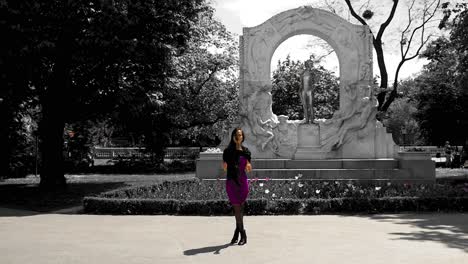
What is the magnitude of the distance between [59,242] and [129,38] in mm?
11298

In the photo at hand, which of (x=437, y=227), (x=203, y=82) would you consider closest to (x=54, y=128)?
(x=437, y=227)

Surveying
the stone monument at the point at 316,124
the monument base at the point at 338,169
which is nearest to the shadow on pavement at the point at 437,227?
the monument base at the point at 338,169

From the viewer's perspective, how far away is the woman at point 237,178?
29.1 feet

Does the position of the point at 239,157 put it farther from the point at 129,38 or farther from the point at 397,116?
the point at 397,116

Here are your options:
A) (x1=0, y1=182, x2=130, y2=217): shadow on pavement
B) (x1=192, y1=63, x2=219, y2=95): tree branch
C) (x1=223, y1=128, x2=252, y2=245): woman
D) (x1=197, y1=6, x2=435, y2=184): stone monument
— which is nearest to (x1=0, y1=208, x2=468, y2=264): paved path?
(x1=223, y1=128, x2=252, y2=245): woman

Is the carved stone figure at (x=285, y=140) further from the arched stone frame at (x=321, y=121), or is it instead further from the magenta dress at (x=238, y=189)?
the magenta dress at (x=238, y=189)

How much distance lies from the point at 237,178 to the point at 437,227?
461 centimetres

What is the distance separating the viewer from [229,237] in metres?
9.76

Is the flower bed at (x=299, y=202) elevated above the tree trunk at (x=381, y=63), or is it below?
below

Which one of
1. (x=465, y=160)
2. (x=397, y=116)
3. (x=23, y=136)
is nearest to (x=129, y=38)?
(x=23, y=136)

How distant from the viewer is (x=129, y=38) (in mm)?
19234

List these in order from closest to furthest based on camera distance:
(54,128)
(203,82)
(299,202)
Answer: (299,202) → (54,128) → (203,82)

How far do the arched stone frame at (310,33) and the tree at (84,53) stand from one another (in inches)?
108

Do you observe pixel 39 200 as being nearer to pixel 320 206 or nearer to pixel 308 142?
pixel 320 206
